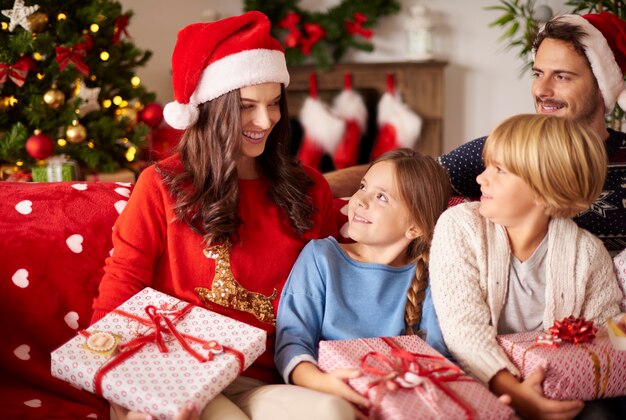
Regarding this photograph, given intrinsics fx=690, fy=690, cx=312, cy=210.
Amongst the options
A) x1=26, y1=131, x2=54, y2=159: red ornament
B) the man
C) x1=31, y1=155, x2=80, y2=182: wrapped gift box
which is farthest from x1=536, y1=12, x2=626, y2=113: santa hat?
x1=26, y1=131, x2=54, y2=159: red ornament

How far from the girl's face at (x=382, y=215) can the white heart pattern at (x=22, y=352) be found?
0.90m

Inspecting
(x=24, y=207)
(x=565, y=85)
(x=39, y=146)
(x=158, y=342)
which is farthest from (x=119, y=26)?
(x=158, y=342)

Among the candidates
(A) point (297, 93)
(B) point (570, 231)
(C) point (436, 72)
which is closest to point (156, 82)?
(A) point (297, 93)

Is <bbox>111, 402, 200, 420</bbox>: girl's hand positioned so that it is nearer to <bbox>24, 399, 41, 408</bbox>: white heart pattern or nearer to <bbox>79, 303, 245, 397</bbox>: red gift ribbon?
<bbox>79, 303, 245, 397</bbox>: red gift ribbon

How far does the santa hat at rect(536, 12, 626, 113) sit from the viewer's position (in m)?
2.25

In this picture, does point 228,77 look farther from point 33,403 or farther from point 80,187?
point 33,403

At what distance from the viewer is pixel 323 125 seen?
5082 mm

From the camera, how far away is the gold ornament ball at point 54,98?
11.6ft

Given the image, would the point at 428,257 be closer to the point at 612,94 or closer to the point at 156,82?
the point at 612,94

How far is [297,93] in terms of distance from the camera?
18.1 ft

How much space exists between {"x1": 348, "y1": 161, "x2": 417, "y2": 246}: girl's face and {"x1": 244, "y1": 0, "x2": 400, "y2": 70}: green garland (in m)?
3.49

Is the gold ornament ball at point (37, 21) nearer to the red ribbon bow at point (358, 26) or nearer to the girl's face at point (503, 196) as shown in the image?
the red ribbon bow at point (358, 26)

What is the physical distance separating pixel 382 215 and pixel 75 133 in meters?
2.35

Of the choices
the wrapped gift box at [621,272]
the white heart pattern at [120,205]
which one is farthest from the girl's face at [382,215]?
the white heart pattern at [120,205]
